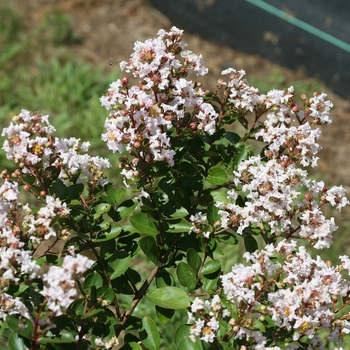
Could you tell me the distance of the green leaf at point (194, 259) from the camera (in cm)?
139

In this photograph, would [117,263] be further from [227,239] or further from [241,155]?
[241,155]

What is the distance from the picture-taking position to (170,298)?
52.7 inches

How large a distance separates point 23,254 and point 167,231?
42 centimetres

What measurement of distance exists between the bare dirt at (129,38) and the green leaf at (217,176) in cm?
275

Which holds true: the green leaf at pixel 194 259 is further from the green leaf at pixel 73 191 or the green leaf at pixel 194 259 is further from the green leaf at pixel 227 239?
the green leaf at pixel 73 191

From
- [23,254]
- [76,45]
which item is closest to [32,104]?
[76,45]

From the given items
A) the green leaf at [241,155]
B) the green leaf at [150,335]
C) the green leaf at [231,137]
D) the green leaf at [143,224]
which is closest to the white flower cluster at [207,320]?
the green leaf at [150,335]

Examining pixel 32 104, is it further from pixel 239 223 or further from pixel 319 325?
pixel 319 325

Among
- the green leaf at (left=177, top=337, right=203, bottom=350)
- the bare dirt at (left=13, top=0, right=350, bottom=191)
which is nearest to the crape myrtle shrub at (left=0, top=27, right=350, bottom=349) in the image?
the green leaf at (left=177, top=337, right=203, bottom=350)

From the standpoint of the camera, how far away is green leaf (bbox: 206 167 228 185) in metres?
1.47

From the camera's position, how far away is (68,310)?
121cm

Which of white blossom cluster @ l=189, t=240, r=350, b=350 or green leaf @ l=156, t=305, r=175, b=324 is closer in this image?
white blossom cluster @ l=189, t=240, r=350, b=350

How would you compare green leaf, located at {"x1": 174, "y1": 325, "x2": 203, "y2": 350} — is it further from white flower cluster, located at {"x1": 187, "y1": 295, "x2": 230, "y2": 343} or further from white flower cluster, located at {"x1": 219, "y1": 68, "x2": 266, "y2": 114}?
white flower cluster, located at {"x1": 219, "y1": 68, "x2": 266, "y2": 114}

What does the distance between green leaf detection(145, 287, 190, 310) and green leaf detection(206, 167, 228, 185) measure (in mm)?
304
